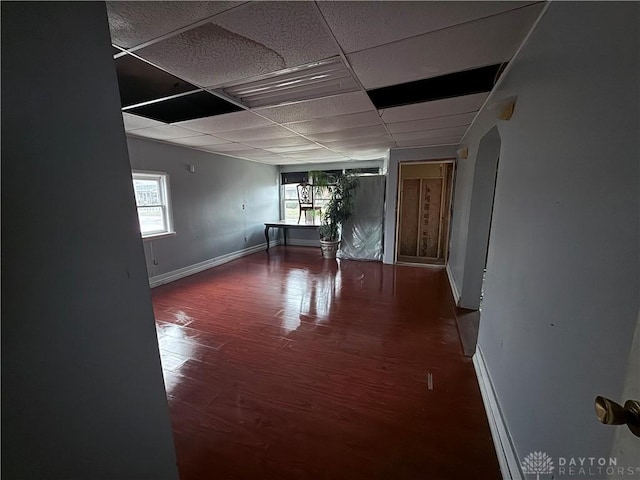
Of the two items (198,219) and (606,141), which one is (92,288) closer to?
(606,141)

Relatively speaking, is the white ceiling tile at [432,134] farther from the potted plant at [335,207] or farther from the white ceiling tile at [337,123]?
the potted plant at [335,207]

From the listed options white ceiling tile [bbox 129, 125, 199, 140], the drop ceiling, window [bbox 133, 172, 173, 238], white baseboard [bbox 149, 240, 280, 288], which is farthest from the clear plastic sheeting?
window [bbox 133, 172, 173, 238]

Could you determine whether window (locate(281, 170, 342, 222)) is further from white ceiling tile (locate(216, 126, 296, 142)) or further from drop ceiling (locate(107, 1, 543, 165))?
drop ceiling (locate(107, 1, 543, 165))

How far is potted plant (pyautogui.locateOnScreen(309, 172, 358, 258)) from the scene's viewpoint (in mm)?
5484

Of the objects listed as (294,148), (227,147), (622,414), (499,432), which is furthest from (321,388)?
(227,147)

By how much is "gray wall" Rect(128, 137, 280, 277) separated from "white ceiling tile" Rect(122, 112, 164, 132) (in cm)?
55

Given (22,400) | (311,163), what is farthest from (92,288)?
(311,163)

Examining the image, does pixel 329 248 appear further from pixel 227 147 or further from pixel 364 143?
pixel 227 147

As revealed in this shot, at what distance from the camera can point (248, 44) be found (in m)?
1.52

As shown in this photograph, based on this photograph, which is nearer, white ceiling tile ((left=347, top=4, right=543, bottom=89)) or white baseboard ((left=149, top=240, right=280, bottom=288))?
white ceiling tile ((left=347, top=4, right=543, bottom=89))

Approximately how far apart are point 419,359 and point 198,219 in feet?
14.7

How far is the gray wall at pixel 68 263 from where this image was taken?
55 centimetres

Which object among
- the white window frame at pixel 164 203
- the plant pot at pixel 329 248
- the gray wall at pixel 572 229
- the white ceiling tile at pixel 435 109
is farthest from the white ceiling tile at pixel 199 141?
the gray wall at pixel 572 229

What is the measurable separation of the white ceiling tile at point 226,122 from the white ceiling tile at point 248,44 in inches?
34.5
